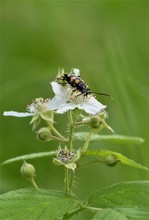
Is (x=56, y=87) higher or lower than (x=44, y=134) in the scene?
higher

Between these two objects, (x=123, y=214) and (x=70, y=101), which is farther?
(x=70, y=101)

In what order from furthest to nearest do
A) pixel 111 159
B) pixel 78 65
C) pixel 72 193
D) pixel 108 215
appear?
pixel 78 65, pixel 111 159, pixel 72 193, pixel 108 215

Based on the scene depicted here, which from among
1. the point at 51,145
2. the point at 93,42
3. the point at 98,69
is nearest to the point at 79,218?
the point at 51,145

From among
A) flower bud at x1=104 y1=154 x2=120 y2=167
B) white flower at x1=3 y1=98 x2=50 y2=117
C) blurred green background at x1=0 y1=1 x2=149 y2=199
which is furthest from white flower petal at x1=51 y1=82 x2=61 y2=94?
blurred green background at x1=0 y1=1 x2=149 y2=199

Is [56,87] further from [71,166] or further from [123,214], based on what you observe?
[123,214]

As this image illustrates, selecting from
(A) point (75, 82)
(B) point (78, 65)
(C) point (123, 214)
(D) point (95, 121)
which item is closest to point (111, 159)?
(D) point (95, 121)

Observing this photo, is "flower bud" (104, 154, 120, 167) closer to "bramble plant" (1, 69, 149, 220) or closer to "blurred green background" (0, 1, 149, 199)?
"bramble plant" (1, 69, 149, 220)
